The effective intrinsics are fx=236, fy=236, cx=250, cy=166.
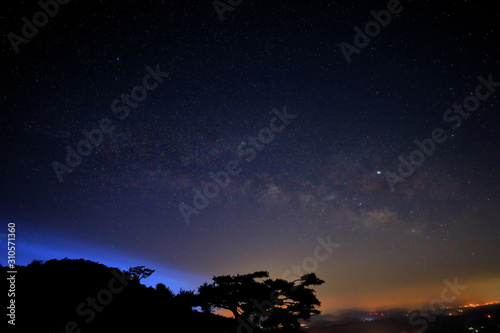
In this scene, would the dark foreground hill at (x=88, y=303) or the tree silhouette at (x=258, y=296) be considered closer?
the dark foreground hill at (x=88, y=303)

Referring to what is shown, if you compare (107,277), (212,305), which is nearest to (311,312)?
(212,305)

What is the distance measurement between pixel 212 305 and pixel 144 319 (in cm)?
726

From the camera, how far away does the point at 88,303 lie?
13.6 metres

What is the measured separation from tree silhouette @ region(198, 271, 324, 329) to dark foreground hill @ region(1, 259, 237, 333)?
6.85 ft

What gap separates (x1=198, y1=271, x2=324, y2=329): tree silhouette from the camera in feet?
65.2

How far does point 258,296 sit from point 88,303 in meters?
12.2

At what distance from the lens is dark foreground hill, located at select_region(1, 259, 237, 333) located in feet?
40.2

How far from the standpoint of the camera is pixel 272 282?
20234mm

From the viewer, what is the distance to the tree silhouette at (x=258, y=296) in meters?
19.9

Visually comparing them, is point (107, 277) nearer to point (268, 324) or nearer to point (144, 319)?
point (144, 319)

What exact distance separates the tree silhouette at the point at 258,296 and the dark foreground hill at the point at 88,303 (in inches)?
82.2

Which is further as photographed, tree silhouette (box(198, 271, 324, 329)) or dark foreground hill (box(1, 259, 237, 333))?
tree silhouette (box(198, 271, 324, 329))

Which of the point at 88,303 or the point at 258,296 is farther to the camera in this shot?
the point at 258,296

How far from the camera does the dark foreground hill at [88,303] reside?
40.2 ft
